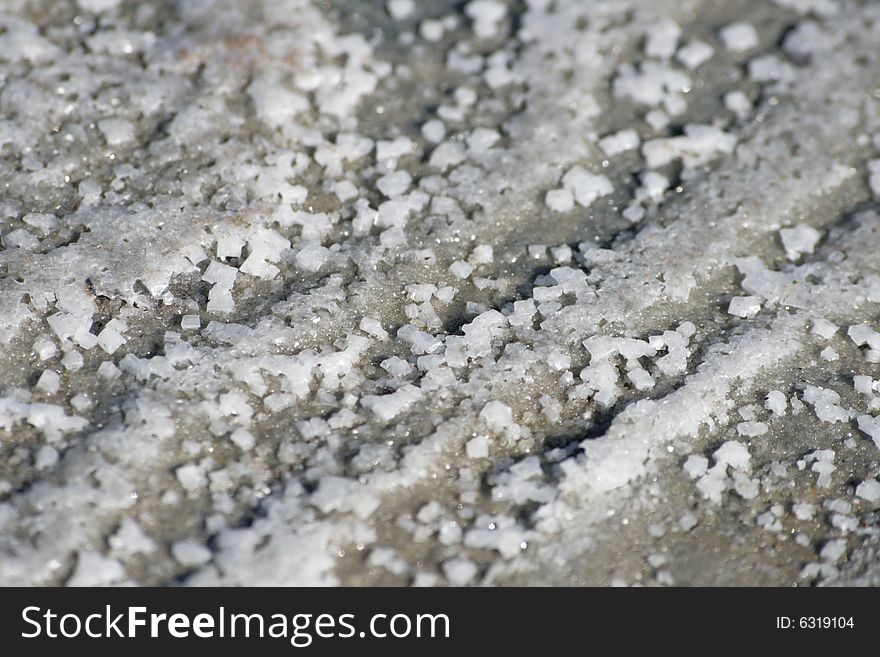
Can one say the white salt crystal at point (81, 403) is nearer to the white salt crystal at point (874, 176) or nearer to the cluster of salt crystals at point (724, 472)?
the cluster of salt crystals at point (724, 472)

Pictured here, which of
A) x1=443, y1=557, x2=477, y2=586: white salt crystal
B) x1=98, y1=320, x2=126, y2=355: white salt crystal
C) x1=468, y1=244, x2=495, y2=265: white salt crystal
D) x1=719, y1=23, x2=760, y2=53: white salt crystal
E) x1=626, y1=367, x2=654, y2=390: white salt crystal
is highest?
x1=98, y1=320, x2=126, y2=355: white salt crystal

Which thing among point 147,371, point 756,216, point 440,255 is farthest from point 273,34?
point 756,216

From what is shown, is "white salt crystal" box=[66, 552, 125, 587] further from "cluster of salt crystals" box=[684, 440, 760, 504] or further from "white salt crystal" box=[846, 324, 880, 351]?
"white salt crystal" box=[846, 324, 880, 351]

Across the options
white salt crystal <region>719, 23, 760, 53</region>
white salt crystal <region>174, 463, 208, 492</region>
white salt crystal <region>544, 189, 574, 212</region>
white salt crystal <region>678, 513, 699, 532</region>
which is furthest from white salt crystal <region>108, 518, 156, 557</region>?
white salt crystal <region>719, 23, 760, 53</region>

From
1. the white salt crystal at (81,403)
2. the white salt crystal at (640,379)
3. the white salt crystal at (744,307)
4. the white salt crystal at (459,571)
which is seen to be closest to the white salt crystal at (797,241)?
the white salt crystal at (744,307)

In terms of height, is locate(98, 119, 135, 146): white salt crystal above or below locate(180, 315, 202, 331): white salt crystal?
above

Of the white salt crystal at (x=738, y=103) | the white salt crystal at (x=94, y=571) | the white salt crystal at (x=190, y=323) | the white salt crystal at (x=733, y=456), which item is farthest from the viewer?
the white salt crystal at (x=738, y=103)
